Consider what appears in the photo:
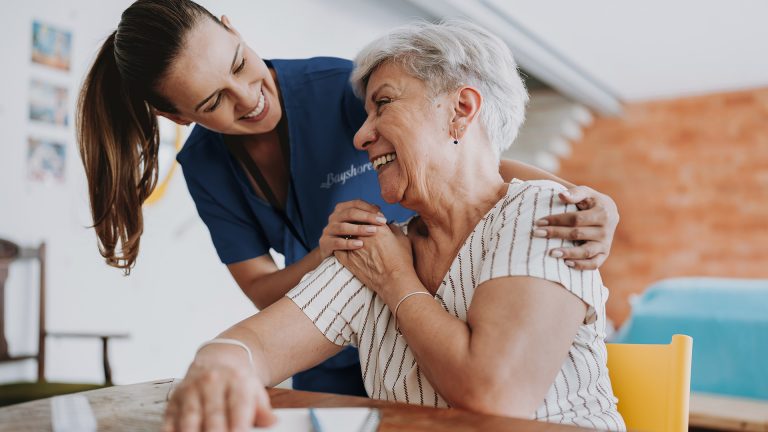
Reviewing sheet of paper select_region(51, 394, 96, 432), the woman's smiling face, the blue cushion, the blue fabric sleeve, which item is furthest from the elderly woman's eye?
the blue cushion

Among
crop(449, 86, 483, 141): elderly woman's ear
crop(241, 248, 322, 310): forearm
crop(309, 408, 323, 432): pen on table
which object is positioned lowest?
crop(309, 408, 323, 432): pen on table

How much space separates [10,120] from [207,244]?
782 mm

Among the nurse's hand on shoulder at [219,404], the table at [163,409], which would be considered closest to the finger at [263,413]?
the nurse's hand on shoulder at [219,404]

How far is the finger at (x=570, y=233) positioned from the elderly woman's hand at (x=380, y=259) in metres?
0.26

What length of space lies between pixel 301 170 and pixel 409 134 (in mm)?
481

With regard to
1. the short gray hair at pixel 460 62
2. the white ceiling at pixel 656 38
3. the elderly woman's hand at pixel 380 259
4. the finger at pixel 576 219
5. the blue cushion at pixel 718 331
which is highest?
the white ceiling at pixel 656 38

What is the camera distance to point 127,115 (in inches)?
65.1

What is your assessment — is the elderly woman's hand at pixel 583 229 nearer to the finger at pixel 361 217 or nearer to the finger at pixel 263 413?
the finger at pixel 361 217

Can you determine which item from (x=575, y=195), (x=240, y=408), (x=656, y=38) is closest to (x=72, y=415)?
(x=240, y=408)

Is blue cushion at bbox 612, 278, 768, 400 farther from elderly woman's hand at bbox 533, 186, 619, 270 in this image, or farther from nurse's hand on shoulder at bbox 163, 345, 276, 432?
Answer: nurse's hand on shoulder at bbox 163, 345, 276, 432

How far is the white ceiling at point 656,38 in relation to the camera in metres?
4.48

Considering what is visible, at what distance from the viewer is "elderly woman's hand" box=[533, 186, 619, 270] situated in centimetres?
107

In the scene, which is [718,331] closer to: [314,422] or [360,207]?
[360,207]

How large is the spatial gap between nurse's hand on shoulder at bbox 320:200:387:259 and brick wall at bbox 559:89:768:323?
6.38 m
